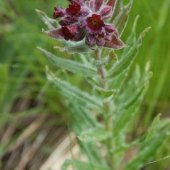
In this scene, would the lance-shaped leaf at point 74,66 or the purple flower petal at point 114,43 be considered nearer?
the purple flower petal at point 114,43

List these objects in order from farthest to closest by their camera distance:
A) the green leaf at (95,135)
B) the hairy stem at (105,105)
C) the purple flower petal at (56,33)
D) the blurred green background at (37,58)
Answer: the blurred green background at (37,58) → the green leaf at (95,135) → the hairy stem at (105,105) → the purple flower petal at (56,33)

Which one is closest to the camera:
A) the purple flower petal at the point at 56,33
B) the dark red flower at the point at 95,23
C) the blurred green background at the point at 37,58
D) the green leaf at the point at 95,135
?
the dark red flower at the point at 95,23

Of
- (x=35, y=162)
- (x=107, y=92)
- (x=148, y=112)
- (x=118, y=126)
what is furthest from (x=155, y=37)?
(x=35, y=162)

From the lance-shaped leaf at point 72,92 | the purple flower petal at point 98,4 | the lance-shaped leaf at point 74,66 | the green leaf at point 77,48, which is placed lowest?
the lance-shaped leaf at point 72,92

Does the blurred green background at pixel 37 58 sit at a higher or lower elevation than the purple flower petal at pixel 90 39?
lower

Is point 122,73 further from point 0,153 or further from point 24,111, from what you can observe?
point 24,111

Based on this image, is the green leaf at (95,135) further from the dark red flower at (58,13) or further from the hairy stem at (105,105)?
Result: the dark red flower at (58,13)

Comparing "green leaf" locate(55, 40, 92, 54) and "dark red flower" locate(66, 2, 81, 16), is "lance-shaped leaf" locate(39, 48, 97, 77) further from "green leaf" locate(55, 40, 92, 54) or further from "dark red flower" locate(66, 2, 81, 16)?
"dark red flower" locate(66, 2, 81, 16)

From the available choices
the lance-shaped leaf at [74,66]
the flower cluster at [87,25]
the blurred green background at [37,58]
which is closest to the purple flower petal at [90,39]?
the flower cluster at [87,25]
